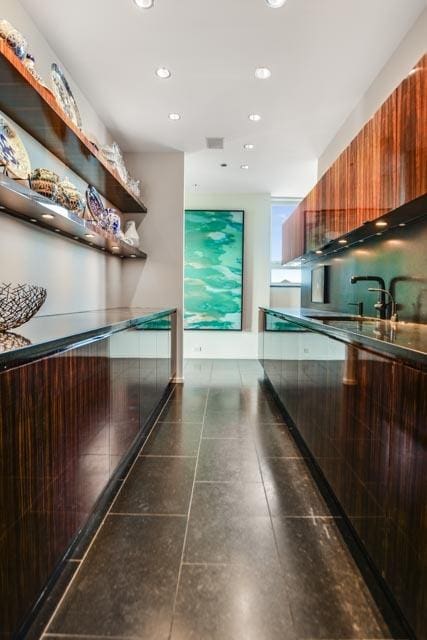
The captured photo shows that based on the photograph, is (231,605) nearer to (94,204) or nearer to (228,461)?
(228,461)

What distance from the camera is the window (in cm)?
681

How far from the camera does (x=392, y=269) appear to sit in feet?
8.82

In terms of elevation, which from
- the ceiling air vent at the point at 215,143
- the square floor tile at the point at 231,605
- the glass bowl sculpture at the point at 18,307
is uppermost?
the ceiling air vent at the point at 215,143

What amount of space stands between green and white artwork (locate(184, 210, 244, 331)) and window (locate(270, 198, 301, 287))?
2.43 ft

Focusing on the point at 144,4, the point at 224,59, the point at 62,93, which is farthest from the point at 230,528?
the point at 224,59

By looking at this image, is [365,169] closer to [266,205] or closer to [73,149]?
[73,149]

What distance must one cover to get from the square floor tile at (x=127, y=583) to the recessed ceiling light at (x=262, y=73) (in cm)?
324

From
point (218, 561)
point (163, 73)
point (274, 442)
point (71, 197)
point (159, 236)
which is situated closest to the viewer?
point (218, 561)

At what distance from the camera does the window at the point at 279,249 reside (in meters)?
6.81

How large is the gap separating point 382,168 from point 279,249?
4.64 meters

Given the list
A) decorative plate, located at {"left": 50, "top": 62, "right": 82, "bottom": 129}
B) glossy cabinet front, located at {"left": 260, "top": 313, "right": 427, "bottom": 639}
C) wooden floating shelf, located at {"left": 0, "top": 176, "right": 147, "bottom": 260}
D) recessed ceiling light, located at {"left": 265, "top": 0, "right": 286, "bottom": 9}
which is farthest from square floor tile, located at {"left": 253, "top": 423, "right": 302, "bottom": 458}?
recessed ceiling light, located at {"left": 265, "top": 0, "right": 286, "bottom": 9}

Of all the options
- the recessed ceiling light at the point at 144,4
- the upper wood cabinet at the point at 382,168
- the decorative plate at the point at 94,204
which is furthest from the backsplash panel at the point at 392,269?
the decorative plate at the point at 94,204

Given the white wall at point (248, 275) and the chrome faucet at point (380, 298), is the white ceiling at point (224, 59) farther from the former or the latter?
the white wall at point (248, 275)

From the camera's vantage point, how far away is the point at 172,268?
459 centimetres
